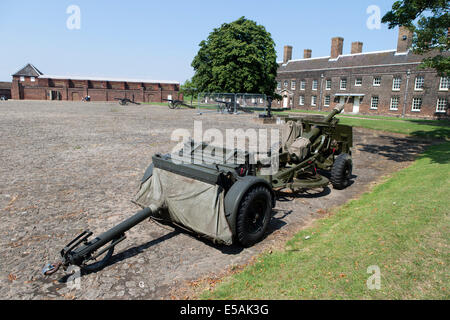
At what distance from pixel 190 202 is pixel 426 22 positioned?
16.2m

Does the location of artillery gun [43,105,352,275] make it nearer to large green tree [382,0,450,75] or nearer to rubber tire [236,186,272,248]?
rubber tire [236,186,272,248]

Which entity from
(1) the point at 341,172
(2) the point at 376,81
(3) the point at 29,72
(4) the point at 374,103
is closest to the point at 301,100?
(4) the point at 374,103

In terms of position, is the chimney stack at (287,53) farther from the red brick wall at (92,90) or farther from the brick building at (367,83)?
the red brick wall at (92,90)

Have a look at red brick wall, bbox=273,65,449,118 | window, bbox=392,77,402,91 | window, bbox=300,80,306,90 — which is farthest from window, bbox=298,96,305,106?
window, bbox=392,77,402,91

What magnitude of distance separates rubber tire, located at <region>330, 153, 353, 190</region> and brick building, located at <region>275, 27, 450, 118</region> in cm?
3174

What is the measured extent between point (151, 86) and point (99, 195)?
203ft

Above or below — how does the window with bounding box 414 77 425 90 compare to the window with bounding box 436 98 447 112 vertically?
above

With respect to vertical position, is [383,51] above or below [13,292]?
above

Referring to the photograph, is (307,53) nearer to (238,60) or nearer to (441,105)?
(441,105)

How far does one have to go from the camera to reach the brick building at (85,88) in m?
63.9

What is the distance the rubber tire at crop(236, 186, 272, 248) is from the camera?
4.93 metres
